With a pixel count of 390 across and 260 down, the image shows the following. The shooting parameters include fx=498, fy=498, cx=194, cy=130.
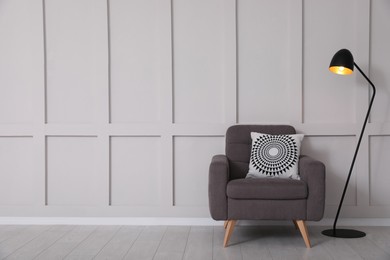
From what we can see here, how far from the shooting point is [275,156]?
3.59 metres

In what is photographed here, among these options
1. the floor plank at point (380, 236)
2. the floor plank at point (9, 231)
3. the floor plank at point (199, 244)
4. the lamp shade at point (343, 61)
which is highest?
the lamp shade at point (343, 61)

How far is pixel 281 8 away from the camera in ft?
13.0

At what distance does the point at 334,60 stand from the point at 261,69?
25.3 inches

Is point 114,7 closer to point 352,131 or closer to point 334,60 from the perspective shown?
point 334,60

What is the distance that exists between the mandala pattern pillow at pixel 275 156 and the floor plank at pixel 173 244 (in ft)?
2.17

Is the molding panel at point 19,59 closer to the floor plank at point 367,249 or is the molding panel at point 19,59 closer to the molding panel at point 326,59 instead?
the molding panel at point 326,59

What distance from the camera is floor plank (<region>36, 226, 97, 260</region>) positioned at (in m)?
3.08

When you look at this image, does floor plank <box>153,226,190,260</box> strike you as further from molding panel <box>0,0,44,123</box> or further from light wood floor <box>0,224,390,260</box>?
molding panel <box>0,0,44,123</box>

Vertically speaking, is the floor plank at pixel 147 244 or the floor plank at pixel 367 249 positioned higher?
the floor plank at pixel 367 249

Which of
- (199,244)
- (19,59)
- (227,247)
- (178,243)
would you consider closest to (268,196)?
(227,247)

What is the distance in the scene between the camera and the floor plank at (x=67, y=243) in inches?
121

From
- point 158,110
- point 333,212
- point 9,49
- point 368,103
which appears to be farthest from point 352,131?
point 9,49

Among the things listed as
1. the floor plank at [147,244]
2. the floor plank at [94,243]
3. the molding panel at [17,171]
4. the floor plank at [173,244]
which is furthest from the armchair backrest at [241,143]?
the molding panel at [17,171]

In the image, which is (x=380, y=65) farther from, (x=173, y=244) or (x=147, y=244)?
(x=147, y=244)
